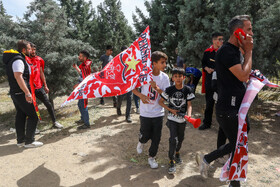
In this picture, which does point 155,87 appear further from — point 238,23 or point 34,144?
point 34,144

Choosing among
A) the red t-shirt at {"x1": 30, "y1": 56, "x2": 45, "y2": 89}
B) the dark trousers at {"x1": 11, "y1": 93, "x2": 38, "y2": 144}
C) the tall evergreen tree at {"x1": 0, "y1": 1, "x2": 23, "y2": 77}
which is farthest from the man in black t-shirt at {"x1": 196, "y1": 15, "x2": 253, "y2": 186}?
the tall evergreen tree at {"x1": 0, "y1": 1, "x2": 23, "y2": 77}

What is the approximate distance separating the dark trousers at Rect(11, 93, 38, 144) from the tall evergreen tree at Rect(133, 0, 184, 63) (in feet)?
25.2

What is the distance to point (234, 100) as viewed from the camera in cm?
275

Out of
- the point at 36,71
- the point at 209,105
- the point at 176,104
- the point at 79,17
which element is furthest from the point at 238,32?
the point at 79,17

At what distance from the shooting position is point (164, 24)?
11.2m

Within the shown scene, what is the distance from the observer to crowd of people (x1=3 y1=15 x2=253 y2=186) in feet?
8.73

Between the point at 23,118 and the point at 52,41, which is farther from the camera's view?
the point at 52,41

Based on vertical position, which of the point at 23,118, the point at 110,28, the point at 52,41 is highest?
the point at 110,28

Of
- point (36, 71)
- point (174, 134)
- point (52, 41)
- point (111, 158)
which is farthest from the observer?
point (52, 41)

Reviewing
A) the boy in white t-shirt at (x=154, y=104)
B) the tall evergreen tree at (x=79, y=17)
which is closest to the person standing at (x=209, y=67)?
the boy in white t-shirt at (x=154, y=104)

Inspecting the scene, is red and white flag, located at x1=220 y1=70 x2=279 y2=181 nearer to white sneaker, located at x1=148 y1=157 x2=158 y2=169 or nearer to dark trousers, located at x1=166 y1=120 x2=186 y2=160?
dark trousers, located at x1=166 y1=120 x2=186 y2=160

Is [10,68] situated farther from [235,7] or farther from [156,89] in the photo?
[235,7]

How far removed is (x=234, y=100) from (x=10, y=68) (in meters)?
4.47

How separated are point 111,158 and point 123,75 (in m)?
1.73
